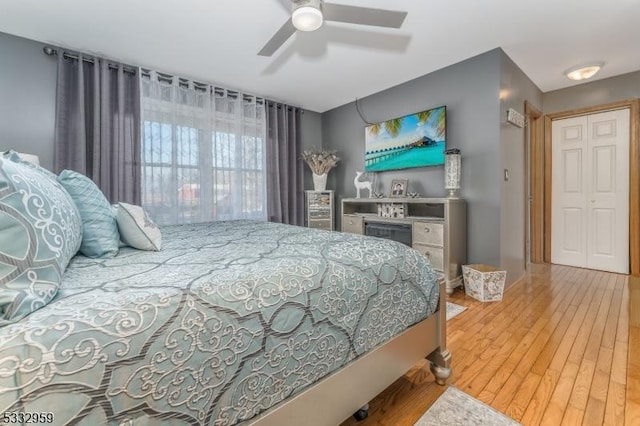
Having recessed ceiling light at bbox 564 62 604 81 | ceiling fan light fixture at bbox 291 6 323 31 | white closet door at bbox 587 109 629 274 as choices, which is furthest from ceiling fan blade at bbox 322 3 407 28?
white closet door at bbox 587 109 629 274

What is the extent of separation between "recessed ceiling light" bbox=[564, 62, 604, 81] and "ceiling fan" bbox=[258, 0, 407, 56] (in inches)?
100.0

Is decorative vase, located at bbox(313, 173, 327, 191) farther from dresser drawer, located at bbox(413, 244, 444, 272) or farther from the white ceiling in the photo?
dresser drawer, located at bbox(413, 244, 444, 272)

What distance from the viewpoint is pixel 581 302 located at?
246 centimetres

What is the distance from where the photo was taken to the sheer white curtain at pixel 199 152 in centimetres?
301

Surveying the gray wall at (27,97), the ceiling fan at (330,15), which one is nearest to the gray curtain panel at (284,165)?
the ceiling fan at (330,15)

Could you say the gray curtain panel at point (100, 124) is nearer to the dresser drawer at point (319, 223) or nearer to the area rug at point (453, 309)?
the dresser drawer at point (319, 223)

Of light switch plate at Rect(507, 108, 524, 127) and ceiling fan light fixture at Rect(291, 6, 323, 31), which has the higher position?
ceiling fan light fixture at Rect(291, 6, 323, 31)

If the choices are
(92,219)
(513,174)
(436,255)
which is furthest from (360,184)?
(92,219)

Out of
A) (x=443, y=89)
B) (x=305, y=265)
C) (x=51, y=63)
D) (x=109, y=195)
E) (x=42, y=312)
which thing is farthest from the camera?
(x=443, y=89)

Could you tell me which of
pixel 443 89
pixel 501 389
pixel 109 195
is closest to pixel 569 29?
pixel 443 89

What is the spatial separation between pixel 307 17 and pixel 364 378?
6.28 ft

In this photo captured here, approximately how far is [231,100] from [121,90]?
1161 mm

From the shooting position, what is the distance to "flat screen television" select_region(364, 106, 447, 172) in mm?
3088

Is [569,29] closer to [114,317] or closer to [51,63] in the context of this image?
[114,317]
